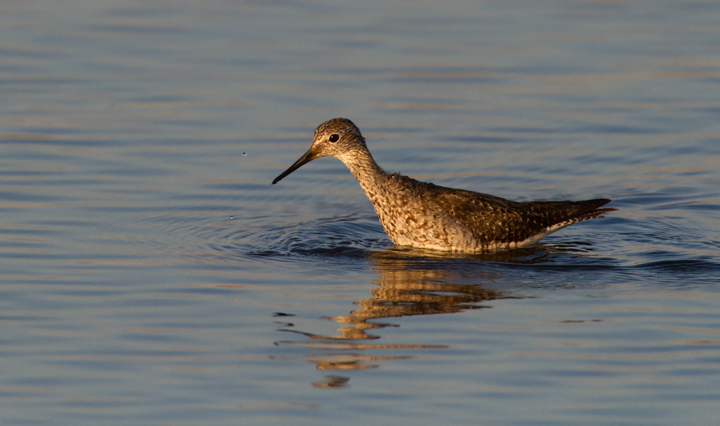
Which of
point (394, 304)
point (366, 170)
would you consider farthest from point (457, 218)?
point (394, 304)

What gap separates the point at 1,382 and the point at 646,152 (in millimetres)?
11385

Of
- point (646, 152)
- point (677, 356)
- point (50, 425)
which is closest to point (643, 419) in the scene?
point (677, 356)

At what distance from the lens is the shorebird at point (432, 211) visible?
560 inches

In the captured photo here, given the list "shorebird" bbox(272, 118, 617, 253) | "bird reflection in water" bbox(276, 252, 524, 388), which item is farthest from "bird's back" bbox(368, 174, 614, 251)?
"bird reflection in water" bbox(276, 252, 524, 388)

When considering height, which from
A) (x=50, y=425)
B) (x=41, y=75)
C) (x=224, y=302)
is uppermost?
(x=41, y=75)

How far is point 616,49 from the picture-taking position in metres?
21.6

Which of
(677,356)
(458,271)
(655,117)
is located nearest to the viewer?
(677,356)

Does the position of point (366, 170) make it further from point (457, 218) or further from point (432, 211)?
point (457, 218)

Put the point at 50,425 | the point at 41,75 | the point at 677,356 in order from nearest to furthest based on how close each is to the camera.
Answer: the point at 50,425 < the point at 677,356 < the point at 41,75

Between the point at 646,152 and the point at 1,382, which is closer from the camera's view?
the point at 1,382

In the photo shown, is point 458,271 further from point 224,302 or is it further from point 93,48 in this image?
point 93,48

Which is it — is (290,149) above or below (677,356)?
above

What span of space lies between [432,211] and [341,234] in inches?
51.3

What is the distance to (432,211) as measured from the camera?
14.2 metres
